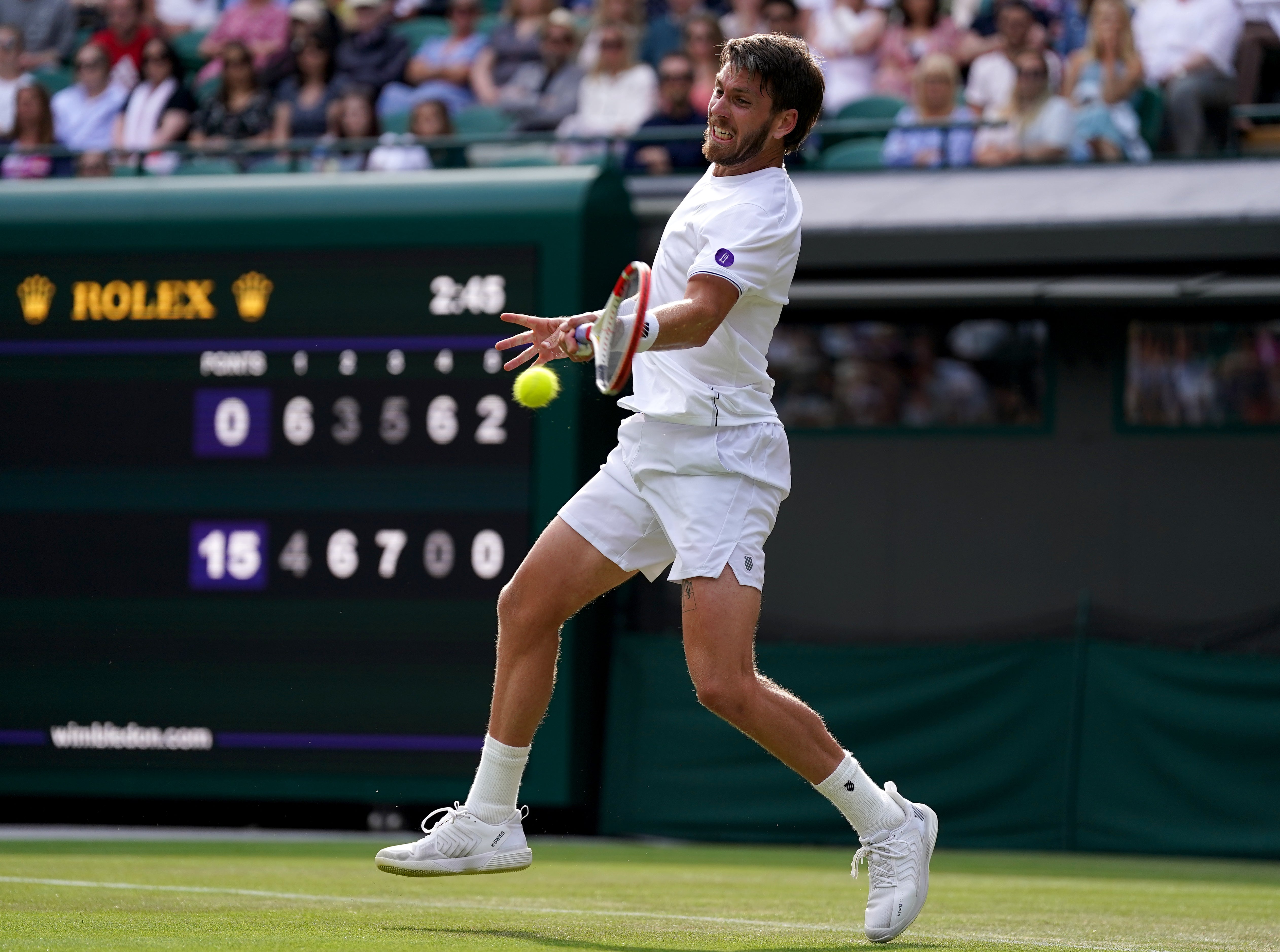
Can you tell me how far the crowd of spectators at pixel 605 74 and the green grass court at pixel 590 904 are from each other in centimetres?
405

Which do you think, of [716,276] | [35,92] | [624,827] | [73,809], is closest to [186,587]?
[73,809]

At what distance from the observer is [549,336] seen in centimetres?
482

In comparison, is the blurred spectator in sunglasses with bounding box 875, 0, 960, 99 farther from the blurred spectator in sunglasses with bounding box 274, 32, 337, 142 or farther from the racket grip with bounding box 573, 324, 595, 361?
the racket grip with bounding box 573, 324, 595, 361

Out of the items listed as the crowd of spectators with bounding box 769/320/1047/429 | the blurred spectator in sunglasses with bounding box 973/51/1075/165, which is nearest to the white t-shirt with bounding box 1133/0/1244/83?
the blurred spectator in sunglasses with bounding box 973/51/1075/165

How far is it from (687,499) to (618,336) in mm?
591

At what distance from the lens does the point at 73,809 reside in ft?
35.4

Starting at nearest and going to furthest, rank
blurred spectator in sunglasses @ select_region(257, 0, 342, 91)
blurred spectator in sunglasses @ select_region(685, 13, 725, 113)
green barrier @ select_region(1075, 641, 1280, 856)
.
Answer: green barrier @ select_region(1075, 641, 1280, 856) → blurred spectator in sunglasses @ select_region(685, 13, 725, 113) → blurred spectator in sunglasses @ select_region(257, 0, 342, 91)

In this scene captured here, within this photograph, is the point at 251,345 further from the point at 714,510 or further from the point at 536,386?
the point at 714,510

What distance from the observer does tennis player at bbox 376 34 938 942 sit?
4.84 metres

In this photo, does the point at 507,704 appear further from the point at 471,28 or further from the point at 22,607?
A: the point at 471,28

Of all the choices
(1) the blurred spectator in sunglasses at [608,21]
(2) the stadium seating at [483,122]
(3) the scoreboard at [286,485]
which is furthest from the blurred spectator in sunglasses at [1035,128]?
(2) the stadium seating at [483,122]

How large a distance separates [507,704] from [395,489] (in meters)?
4.93

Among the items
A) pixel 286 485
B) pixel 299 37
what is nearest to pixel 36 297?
pixel 286 485

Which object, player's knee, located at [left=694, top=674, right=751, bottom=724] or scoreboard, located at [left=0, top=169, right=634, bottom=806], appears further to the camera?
scoreboard, located at [left=0, top=169, right=634, bottom=806]
